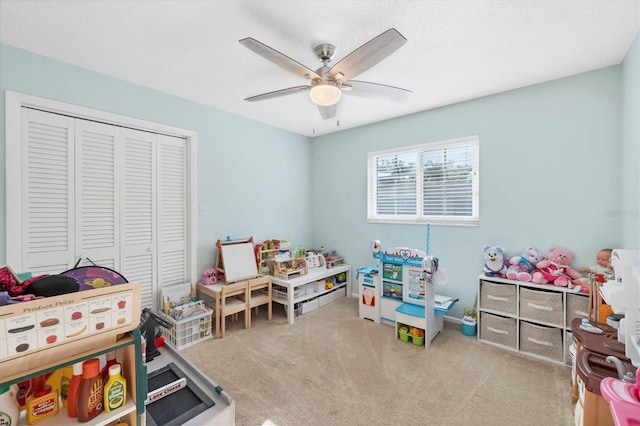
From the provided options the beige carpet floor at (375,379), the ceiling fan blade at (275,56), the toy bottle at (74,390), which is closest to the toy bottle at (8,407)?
the toy bottle at (74,390)

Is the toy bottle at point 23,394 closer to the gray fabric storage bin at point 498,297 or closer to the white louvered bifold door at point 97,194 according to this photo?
the white louvered bifold door at point 97,194

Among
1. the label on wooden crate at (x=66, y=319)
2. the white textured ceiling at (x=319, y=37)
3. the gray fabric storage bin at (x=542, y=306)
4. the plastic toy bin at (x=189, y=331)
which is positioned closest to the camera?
the label on wooden crate at (x=66, y=319)

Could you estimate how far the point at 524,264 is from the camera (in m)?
2.53

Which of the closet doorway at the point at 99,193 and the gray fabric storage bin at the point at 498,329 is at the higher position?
the closet doorway at the point at 99,193

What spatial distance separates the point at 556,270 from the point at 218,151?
3.70 m

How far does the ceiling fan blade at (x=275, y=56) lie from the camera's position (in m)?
1.46

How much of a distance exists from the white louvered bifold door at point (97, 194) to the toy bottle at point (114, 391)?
2.02 metres

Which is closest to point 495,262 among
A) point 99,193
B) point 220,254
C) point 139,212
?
point 220,254

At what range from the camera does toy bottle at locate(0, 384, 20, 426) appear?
767 mm

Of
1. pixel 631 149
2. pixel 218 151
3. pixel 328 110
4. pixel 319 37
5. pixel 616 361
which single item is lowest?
pixel 616 361

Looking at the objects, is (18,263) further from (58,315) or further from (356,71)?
(356,71)

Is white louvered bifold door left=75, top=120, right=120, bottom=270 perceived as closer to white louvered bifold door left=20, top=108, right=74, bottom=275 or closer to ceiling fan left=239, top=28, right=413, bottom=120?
white louvered bifold door left=20, top=108, right=74, bottom=275

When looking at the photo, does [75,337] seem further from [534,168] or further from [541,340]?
[534,168]

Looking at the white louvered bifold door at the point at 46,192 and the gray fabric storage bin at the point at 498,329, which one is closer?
the white louvered bifold door at the point at 46,192
